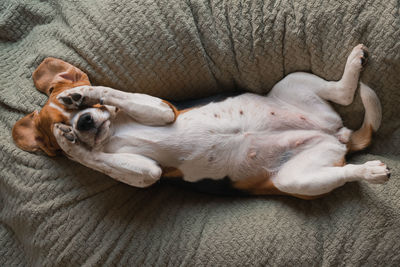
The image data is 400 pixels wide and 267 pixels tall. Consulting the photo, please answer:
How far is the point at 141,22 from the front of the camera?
1931mm

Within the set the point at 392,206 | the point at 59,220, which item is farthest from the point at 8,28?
the point at 392,206

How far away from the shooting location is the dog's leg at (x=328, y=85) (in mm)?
1752

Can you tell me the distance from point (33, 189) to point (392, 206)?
1726mm

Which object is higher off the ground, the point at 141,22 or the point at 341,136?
the point at 141,22

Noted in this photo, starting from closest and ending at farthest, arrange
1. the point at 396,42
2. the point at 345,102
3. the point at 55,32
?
the point at 396,42, the point at 345,102, the point at 55,32

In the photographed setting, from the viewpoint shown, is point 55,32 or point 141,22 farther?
point 55,32

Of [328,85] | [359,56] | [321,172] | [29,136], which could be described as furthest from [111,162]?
[359,56]

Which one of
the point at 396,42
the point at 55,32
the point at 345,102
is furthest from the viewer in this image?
the point at 55,32

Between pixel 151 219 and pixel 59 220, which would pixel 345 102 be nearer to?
pixel 151 219

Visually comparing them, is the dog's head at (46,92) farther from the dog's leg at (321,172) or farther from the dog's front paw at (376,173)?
the dog's front paw at (376,173)

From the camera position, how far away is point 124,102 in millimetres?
1796

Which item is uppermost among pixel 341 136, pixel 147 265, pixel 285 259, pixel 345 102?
pixel 345 102

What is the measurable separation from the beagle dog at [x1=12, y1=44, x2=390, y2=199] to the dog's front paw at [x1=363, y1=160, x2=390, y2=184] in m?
0.07

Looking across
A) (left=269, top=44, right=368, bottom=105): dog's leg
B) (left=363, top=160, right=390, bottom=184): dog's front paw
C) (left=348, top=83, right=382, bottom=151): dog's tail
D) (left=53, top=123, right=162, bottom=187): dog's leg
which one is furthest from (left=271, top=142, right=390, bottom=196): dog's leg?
(left=53, top=123, right=162, bottom=187): dog's leg
